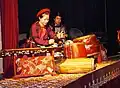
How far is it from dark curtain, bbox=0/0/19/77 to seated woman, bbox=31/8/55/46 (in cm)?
22

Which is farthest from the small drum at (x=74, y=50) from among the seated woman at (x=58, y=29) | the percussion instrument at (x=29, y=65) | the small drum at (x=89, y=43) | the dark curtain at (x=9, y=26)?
the seated woman at (x=58, y=29)

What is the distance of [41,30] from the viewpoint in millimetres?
2760

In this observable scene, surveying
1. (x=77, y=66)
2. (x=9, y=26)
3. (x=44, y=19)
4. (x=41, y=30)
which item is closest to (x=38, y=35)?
(x=41, y=30)

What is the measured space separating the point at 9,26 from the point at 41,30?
14.5 inches

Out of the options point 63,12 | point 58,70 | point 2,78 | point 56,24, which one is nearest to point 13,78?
point 2,78

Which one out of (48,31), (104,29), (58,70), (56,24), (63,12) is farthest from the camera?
(104,29)

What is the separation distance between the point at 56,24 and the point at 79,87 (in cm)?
162

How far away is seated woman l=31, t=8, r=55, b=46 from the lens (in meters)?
2.70

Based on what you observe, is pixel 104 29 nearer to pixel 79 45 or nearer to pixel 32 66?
pixel 79 45

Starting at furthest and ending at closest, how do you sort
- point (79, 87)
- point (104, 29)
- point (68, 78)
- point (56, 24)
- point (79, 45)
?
point (104, 29), point (56, 24), point (79, 45), point (68, 78), point (79, 87)

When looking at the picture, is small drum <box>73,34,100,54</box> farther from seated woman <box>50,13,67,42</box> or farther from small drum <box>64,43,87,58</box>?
seated woman <box>50,13,67,42</box>

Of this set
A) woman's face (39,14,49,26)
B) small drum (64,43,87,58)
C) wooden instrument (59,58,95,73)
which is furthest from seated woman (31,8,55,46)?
wooden instrument (59,58,95,73)

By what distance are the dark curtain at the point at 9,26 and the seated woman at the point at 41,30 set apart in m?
0.22

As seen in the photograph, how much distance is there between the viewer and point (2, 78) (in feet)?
6.63
